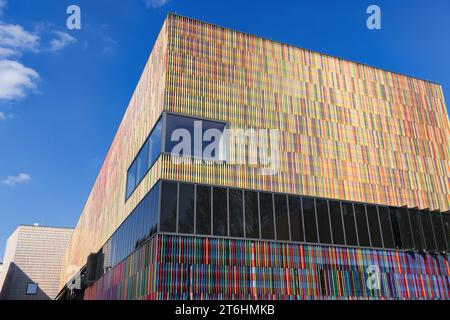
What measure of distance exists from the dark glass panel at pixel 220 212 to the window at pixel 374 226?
1182 cm

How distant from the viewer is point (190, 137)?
2788 cm

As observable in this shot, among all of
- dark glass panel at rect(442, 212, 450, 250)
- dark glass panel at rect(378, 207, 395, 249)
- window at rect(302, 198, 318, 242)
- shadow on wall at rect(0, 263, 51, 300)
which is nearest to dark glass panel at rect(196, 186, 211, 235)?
window at rect(302, 198, 318, 242)

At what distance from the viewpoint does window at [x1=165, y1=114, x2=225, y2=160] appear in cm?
2744

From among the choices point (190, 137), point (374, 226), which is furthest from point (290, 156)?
point (374, 226)

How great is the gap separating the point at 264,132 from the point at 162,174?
28.2 feet

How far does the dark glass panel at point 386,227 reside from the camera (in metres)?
31.5

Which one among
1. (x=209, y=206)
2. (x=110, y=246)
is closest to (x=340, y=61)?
(x=209, y=206)

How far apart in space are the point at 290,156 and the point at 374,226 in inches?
332

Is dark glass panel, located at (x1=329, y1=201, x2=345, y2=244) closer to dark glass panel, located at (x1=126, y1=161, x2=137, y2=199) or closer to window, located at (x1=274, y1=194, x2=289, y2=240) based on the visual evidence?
window, located at (x1=274, y1=194, x2=289, y2=240)

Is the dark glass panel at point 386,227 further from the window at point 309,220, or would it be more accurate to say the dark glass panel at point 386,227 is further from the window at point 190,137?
the window at point 190,137

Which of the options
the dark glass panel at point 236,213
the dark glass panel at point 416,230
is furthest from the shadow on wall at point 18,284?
the dark glass panel at point 416,230

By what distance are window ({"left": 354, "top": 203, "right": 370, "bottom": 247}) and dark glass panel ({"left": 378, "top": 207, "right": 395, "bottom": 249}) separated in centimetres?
156

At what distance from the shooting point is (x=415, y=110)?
3819 cm

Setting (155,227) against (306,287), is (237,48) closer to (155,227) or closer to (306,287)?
(155,227)
